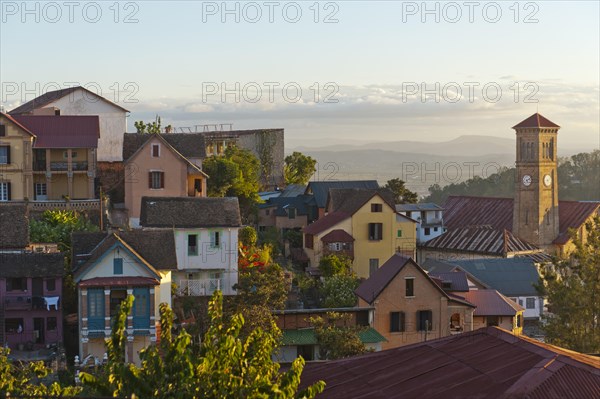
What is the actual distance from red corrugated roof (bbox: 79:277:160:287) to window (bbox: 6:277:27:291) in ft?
10.9

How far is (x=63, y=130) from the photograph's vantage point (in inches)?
2188

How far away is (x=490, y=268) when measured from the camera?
60.5 meters

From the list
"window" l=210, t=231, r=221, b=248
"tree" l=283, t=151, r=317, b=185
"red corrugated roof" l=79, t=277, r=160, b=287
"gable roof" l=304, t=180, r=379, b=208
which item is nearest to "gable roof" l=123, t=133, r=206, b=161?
"gable roof" l=304, t=180, r=379, b=208

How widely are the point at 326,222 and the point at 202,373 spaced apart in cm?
→ 4178

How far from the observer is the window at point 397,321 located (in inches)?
1645

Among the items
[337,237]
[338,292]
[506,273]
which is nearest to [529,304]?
[506,273]

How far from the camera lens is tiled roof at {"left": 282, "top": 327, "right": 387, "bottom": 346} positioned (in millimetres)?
39094

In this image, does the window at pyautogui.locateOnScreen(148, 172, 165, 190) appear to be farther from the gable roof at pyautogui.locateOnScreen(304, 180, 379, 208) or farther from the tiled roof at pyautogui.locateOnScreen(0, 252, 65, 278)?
the tiled roof at pyautogui.locateOnScreen(0, 252, 65, 278)

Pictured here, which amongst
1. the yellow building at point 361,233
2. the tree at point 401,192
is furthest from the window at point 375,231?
the tree at point 401,192

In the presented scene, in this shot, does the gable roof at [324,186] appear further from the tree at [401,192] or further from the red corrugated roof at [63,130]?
the red corrugated roof at [63,130]

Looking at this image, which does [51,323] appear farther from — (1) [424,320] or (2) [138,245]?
(1) [424,320]

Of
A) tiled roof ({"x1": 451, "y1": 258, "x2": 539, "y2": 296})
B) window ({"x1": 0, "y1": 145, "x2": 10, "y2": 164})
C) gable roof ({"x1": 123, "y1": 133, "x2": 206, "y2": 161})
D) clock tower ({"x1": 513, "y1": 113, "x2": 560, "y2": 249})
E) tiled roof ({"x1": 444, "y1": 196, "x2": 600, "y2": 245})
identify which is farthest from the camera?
clock tower ({"x1": 513, "y1": 113, "x2": 560, "y2": 249})

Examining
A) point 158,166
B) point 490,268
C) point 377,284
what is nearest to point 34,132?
point 158,166

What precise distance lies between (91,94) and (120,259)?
80.6 feet
